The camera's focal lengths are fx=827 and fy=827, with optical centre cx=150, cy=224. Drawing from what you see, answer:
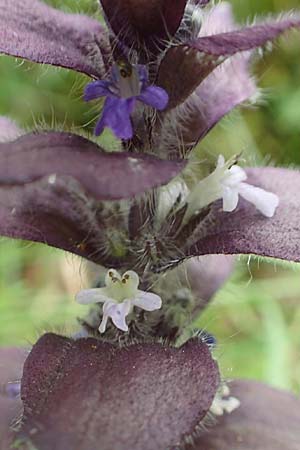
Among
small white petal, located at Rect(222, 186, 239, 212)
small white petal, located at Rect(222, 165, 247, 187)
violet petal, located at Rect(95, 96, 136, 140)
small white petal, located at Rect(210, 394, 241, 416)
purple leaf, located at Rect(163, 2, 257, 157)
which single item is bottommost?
small white petal, located at Rect(210, 394, 241, 416)

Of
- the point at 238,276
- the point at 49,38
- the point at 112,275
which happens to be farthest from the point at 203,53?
the point at 238,276

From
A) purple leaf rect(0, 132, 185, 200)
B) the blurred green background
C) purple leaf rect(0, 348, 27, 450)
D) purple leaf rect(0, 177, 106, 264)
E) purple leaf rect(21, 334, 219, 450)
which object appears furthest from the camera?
the blurred green background

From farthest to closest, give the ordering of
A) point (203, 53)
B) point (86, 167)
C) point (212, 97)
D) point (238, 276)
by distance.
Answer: point (238, 276) → point (212, 97) → point (203, 53) → point (86, 167)

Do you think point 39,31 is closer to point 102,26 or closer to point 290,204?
point 102,26

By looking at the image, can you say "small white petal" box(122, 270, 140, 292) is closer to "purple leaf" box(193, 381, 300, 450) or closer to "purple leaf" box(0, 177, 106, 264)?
"purple leaf" box(0, 177, 106, 264)

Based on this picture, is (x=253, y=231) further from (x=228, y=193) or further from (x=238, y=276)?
(x=238, y=276)

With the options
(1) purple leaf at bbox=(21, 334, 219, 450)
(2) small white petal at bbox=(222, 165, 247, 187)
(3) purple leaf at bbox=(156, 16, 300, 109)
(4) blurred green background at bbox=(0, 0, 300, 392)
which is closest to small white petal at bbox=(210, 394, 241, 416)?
(1) purple leaf at bbox=(21, 334, 219, 450)
